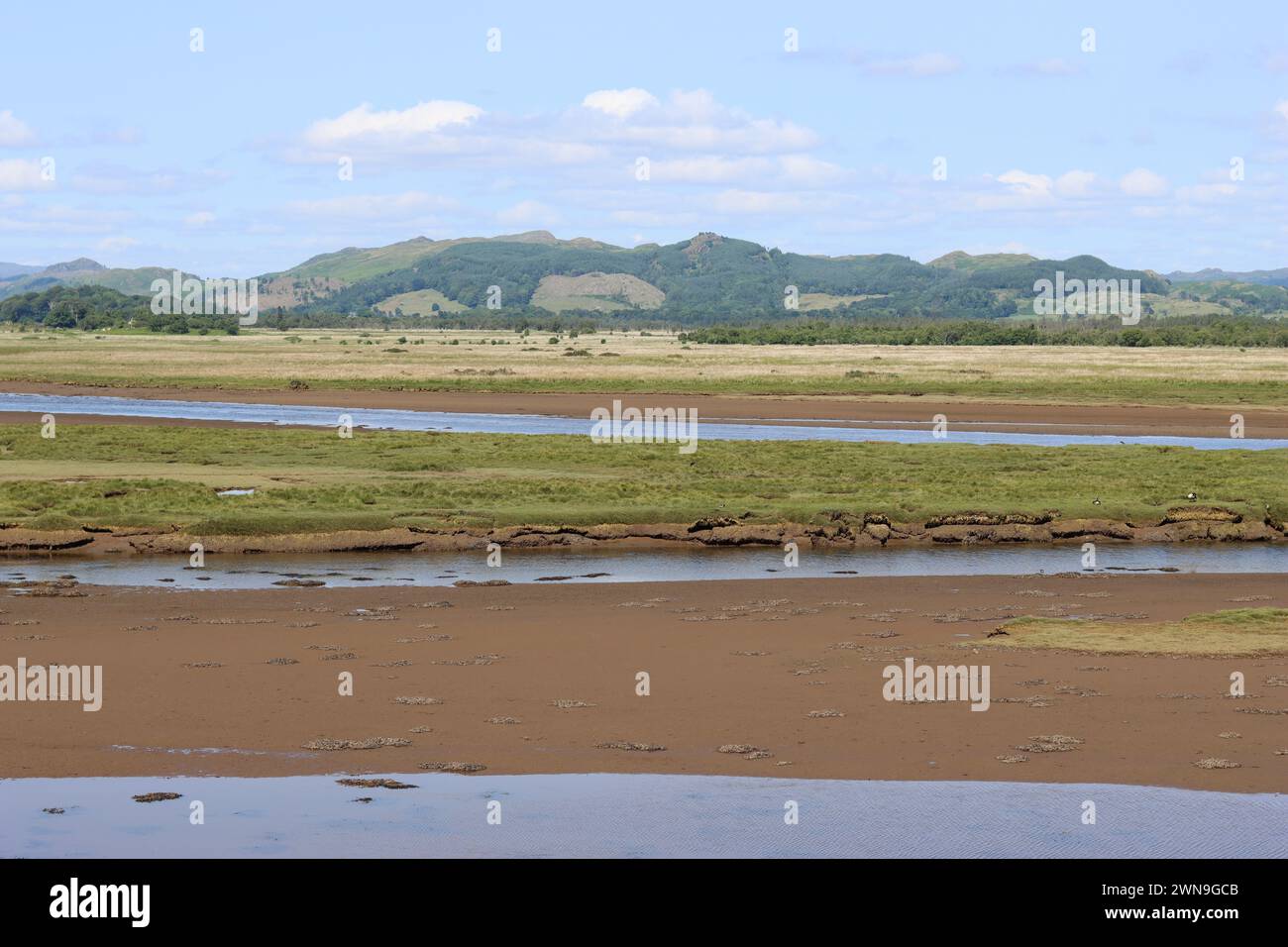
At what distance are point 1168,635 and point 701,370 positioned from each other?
272 feet

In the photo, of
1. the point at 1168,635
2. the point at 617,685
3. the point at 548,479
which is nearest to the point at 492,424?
the point at 548,479

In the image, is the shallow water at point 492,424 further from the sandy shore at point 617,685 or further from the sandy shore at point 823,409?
the sandy shore at point 617,685

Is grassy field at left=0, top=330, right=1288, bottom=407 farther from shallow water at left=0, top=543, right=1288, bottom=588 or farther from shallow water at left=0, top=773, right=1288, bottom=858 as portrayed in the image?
shallow water at left=0, top=773, right=1288, bottom=858

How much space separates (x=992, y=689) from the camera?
17703 mm

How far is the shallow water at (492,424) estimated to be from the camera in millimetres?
54188

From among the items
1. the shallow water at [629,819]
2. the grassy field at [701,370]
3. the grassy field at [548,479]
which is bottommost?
the shallow water at [629,819]

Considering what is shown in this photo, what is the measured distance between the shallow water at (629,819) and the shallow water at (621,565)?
12182 mm

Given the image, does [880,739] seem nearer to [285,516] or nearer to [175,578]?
[175,578]

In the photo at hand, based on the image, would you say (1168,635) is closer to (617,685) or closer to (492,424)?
(617,685)

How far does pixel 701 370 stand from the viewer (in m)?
103

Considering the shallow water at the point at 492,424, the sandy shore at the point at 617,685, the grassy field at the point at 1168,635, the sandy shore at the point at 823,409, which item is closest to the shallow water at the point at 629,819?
the sandy shore at the point at 617,685

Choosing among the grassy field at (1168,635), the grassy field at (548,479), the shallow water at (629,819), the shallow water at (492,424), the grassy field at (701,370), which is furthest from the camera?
the grassy field at (701,370)
